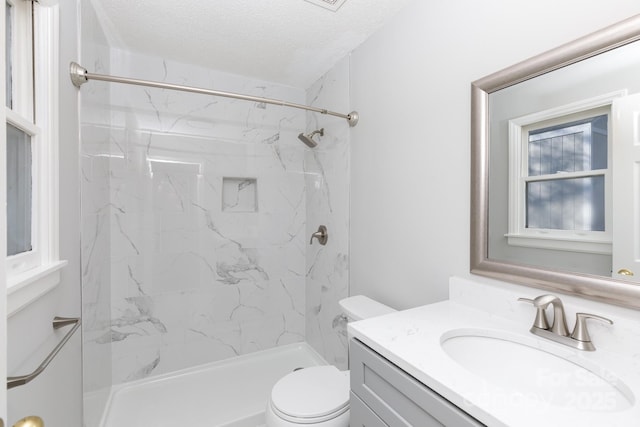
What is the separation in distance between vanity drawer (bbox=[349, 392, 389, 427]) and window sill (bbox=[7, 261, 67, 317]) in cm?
100

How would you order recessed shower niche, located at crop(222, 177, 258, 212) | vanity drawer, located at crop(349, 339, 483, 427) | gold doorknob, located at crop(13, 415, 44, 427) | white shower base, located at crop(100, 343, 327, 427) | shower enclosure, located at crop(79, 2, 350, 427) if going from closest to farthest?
gold doorknob, located at crop(13, 415, 44, 427)
vanity drawer, located at crop(349, 339, 483, 427)
white shower base, located at crop(100, 343, 327, 427)
shower enclosure, located at crop(79, 2, 350, 427)
recessed shower niche, located at crop(222, 177, 258, 212)

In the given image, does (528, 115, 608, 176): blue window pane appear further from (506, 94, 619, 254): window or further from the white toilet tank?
the white toilet tank

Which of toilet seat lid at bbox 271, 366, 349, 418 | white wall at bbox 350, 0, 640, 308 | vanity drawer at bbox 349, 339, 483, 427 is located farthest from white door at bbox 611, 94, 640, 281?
toilet seat lid at bbox 271, 366, 349, 418

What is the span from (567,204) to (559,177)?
92 mm

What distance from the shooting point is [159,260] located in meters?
2.12

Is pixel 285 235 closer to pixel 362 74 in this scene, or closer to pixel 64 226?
pixel 362 74

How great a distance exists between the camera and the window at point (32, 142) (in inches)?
34.2

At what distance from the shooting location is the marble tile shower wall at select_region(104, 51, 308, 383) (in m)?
2.03

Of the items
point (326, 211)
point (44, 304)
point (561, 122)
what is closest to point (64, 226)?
point (44, 304)

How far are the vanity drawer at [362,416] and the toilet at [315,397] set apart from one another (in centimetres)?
26

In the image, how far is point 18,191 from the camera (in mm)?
899

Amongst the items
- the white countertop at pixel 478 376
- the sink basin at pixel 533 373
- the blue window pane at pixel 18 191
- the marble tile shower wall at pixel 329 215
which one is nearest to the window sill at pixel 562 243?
the white countertop at pixel 478 376

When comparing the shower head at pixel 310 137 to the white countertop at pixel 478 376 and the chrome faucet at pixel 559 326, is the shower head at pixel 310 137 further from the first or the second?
the chrome faucet at pixel 559 326

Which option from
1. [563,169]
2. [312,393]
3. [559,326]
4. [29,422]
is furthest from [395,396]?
[563,169]
